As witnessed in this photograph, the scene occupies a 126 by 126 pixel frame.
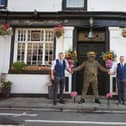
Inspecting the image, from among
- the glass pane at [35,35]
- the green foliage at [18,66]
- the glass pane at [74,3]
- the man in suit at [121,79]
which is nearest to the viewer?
the man in suit at [121,79]

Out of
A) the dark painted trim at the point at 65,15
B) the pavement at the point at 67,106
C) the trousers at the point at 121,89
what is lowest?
the pavement at the point at 67,106

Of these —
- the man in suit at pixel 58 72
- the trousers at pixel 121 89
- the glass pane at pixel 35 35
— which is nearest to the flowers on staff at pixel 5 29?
the glass pane at pixel 35 35

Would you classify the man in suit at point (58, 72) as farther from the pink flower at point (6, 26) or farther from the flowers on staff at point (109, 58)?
the pink flower at point (6, 26)

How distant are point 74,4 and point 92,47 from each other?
2.16m

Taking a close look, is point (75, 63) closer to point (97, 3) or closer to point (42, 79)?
point (42, 79)

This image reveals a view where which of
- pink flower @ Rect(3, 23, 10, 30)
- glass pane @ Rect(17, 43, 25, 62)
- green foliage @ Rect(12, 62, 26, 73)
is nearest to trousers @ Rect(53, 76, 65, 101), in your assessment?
green foliage @ Rect(12, 62, 26, 73)

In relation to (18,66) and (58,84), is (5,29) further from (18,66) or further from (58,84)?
(58,84)

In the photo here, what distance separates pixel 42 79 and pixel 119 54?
356 cm

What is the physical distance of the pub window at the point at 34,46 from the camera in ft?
51.3

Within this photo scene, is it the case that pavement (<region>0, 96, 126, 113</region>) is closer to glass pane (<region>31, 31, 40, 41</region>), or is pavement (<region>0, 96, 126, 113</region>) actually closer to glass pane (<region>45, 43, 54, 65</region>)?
glass pane (<region>45, 43, 54, 65</region>)

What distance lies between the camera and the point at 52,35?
614 inches

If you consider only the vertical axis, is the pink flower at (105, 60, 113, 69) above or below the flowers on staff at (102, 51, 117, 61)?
below

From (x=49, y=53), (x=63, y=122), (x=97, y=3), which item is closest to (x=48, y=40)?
(x=49, y=53)

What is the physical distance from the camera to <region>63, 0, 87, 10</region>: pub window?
15547mm
